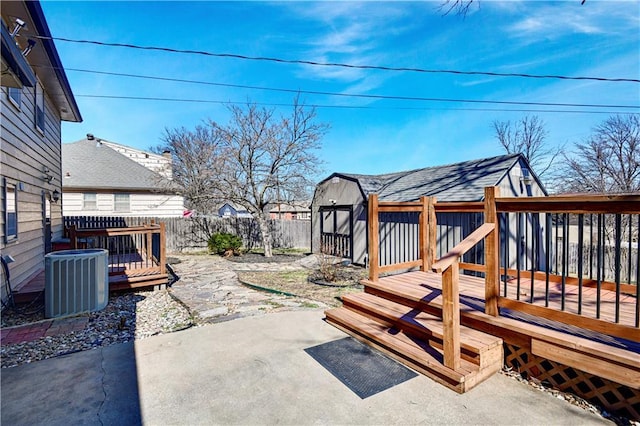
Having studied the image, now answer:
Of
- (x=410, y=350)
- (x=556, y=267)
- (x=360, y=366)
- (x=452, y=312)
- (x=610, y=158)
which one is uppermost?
(x=610, y=158)

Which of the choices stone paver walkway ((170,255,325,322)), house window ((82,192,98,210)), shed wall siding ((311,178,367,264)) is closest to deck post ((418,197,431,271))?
stone paver walkway ((170,255,325,322))

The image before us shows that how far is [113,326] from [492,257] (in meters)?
4.69

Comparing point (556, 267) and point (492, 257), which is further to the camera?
point (556, 267)

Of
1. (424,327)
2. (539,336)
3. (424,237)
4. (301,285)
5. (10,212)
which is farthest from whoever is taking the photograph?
(301,285)

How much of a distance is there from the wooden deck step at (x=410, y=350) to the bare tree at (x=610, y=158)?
57.3ft

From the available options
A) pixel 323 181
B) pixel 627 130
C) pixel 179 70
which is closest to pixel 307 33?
pixel 179 70

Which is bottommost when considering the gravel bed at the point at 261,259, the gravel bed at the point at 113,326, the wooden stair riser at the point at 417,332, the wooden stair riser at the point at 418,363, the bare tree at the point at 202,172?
the gravel bed at the point at 261,259

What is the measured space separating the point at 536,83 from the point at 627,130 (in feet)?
31.8

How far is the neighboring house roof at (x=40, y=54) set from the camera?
311 centimetres

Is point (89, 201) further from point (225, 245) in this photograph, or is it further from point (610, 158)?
point (610, 158)

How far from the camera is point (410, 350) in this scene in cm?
291

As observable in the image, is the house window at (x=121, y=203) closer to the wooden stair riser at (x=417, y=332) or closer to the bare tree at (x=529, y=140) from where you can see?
the wooden stair riser at (x=417, y=332)

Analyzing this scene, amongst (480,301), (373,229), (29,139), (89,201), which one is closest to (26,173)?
(29,139)

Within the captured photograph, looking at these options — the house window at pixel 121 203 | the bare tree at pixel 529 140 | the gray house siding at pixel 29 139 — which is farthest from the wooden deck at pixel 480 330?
the bare tree at pixel 529 140
